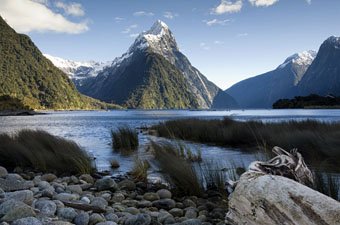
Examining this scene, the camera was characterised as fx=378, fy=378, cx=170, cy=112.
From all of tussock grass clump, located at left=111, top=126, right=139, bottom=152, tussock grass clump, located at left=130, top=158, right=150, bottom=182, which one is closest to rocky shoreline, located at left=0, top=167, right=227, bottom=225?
tussock grass clump, located at left=130, top=158, right=150, bottom=182

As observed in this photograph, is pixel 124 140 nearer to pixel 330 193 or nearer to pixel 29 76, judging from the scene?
pixel 330 193

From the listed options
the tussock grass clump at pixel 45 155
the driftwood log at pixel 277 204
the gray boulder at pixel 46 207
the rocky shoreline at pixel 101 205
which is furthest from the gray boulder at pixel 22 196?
the tussock grass clump at pixel 45 155

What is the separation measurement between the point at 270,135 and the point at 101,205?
11329mm

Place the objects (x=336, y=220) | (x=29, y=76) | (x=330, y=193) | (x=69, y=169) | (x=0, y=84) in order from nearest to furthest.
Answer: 1. (x=336, y=220)
2. (x=330, y=193)
3. (x=69, y=169)
4. (x=0, y=84)
5. (x=29, y=76)

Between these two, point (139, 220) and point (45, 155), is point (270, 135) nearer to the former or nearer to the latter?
point (45, 155)

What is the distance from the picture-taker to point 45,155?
36.1 ft

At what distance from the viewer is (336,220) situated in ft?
10.3

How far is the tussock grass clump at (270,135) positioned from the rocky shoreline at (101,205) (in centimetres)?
280

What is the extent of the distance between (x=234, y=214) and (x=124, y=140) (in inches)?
589

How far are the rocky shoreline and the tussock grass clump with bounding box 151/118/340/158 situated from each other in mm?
2799

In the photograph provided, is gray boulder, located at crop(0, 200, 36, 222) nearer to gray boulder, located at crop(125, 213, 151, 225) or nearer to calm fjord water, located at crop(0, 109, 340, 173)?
gray boulder, located at crop(125, 213, 151, 225)

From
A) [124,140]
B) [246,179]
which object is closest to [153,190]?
[246,179]

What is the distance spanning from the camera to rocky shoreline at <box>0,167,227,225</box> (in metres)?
5.23

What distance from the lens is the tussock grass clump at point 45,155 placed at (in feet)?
33.8
